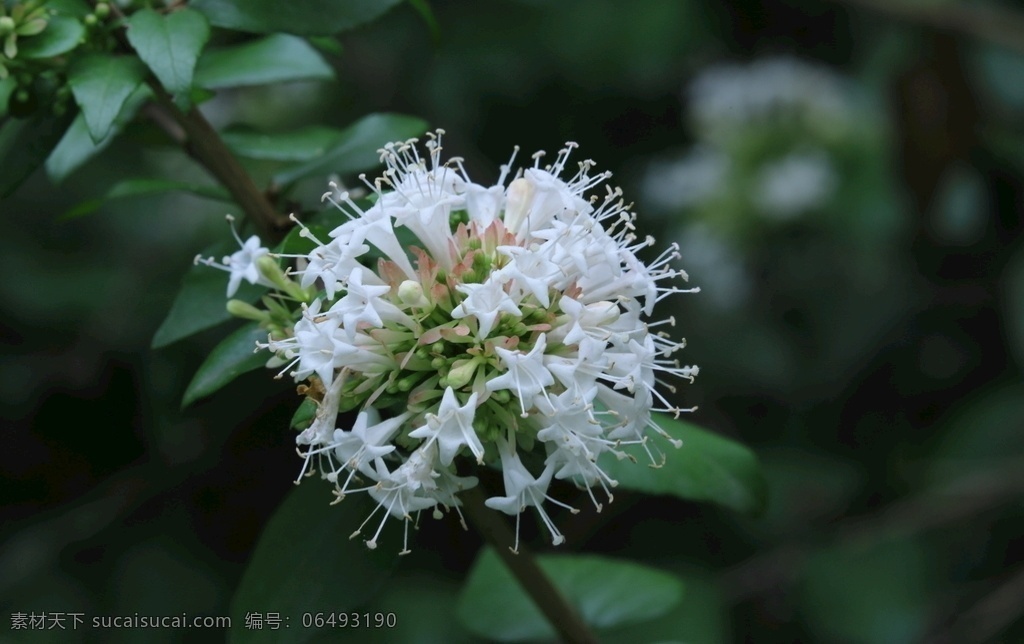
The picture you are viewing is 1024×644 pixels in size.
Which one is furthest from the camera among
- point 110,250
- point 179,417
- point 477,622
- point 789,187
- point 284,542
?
point 789,187

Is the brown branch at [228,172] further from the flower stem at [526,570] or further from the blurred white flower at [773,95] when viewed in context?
the blurred white flower at [773,95]

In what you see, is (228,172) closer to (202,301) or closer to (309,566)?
(202,301)

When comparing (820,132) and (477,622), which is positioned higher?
(820,132)

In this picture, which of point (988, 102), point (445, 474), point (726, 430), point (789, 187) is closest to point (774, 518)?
point (726, 430)

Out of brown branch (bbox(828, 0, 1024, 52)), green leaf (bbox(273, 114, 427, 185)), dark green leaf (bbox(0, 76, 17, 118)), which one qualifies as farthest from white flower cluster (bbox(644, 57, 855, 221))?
dark green leaf (bbox(0, 76, 17, 118))

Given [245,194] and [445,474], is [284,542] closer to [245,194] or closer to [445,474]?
[445,474]

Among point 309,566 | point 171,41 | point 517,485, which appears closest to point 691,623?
point 309,566
